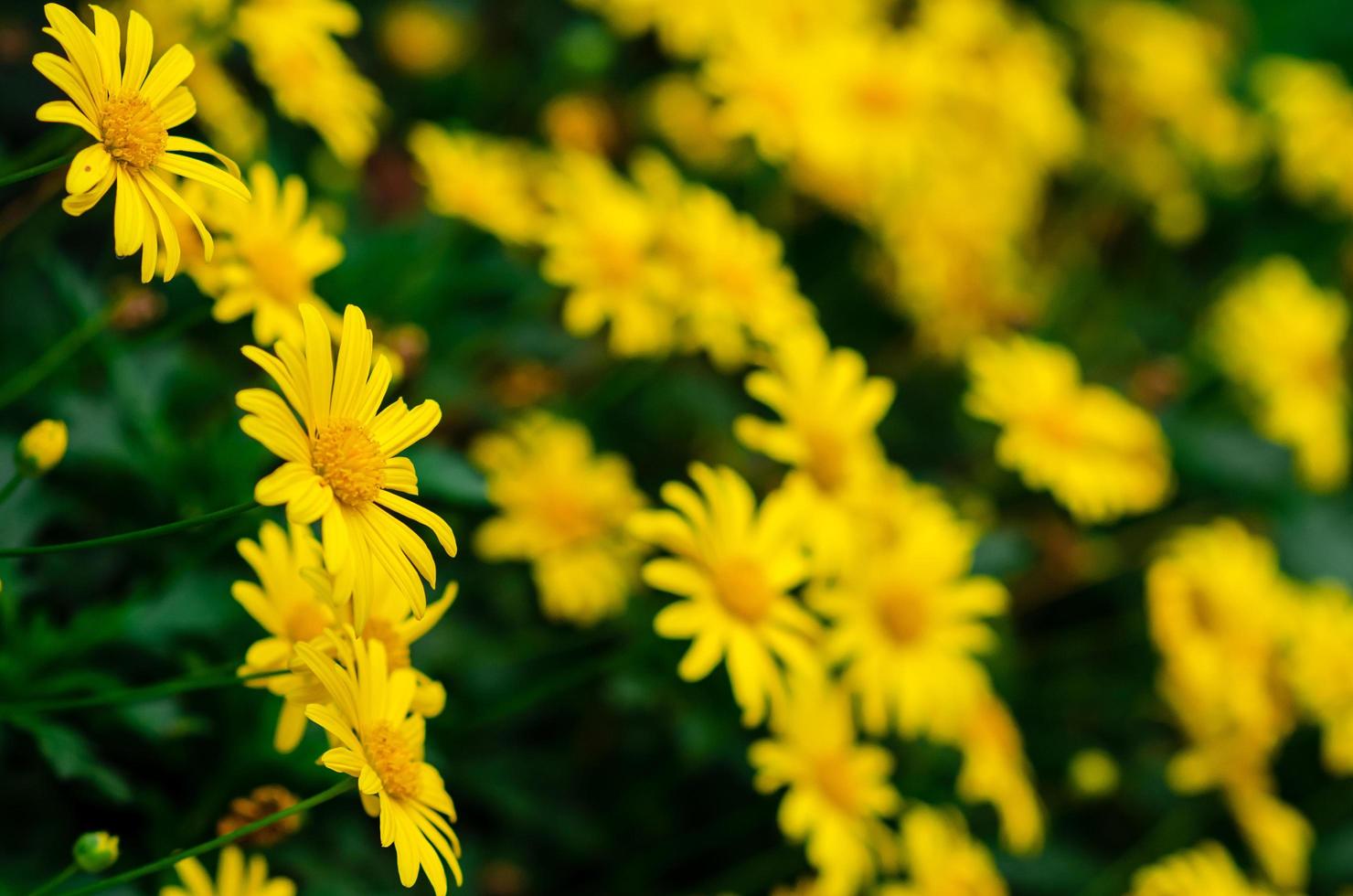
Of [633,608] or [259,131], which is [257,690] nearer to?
[633,608]

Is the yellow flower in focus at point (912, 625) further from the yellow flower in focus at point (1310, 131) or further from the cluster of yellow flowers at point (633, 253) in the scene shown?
the yellow flower in focus at point (1310, 131)

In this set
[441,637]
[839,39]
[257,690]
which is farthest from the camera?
[839,39]

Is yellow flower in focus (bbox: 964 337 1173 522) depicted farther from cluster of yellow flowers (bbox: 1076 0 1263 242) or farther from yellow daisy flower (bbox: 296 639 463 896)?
yellow daisy flower (bbox: 296 639 463 896)

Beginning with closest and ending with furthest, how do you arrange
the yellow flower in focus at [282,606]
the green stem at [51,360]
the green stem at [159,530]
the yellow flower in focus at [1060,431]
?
the green stem at [159,530]
the yellow flower in focus at [282,606]
the green stem at [51,360]
the yellow flower in focus at [1060,431]

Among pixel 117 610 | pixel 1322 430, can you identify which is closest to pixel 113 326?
pixel 117 610

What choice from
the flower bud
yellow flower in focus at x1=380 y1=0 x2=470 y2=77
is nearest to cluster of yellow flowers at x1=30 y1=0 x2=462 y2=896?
the flower bud

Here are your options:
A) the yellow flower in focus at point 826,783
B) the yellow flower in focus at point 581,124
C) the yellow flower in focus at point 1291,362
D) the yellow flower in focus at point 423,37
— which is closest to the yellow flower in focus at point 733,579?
the yellow flower in focus at point 826,783
